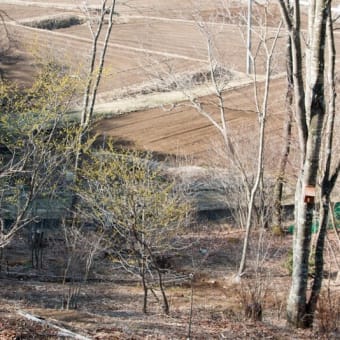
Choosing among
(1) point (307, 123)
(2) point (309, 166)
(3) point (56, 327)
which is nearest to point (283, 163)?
(1) point (307, 123)

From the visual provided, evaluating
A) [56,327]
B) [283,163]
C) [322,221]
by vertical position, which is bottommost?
[56,327]

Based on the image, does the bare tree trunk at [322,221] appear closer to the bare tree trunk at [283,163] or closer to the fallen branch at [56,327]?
the fallen branch at [56,327]

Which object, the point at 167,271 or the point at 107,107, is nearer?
the point at 167,271

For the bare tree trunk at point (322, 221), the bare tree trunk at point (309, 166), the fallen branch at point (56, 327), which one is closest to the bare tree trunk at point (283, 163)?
the bare tree trunk at point (322, 221)

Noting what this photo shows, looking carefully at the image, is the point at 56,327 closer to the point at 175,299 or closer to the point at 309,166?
the point at 309,166


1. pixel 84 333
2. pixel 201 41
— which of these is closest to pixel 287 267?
pixel 84 333

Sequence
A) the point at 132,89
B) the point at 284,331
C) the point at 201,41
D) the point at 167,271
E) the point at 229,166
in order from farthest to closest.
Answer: the point at 201,41, the point at 132,89, the point at 229,166, the point at 167,271, the point at 284,331

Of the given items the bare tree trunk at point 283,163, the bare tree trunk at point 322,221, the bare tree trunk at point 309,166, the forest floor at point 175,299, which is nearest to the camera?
the bare tree trunk at point 309,166

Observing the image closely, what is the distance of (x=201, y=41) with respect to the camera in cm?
5488

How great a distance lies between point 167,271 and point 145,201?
17.2 feet

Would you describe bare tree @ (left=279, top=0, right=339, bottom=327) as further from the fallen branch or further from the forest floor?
the fallen branch

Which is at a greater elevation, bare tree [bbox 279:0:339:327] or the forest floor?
bare tree [bbox 279:0:339:327]

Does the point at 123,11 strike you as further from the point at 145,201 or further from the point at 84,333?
the point at 84,333

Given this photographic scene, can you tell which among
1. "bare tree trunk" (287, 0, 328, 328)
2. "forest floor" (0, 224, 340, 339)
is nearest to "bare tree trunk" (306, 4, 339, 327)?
"bare tree trunk" (287, 0, 328, 328)
